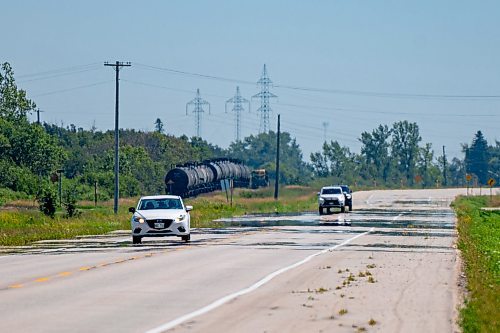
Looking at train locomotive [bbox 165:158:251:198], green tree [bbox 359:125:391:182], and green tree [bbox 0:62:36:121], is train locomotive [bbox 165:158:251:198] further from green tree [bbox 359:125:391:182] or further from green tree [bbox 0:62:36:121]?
green tree [bbox 359:125:391:182]

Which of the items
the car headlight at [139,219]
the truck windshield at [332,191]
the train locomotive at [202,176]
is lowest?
the car headlight at [139,219]

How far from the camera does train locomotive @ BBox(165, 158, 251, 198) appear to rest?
96438 mm

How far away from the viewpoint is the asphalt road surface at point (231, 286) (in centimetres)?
1530

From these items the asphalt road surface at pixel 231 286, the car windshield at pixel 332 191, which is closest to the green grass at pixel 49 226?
the asphalt road surface at pixel 231 286

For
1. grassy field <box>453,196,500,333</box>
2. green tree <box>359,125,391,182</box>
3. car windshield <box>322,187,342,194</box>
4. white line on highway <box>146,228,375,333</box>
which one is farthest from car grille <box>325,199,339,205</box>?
green tree <box>359,125,391,182</box>

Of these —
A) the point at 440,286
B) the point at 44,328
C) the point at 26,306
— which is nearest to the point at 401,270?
the point at 440,286

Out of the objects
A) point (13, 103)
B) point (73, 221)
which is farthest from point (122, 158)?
point (73, 221)

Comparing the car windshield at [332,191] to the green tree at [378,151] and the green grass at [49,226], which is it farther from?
the green tree at [378,151]

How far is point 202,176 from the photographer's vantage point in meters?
102

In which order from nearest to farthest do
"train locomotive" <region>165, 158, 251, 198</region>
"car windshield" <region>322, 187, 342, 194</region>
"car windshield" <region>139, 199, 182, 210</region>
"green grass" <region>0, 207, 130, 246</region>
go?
"car windshield" <region>139, 199, 182, 210</region>, "green grass" <region>0, 207, 130, 246</region>, "car windshield" <region>322, 187, 342, 194</region>, "train locomotive" <region>165, 158, 251, 198</region>

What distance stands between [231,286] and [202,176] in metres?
81.0

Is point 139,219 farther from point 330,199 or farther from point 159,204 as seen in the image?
point 330,199

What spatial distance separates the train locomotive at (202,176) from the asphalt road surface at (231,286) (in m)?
58.4

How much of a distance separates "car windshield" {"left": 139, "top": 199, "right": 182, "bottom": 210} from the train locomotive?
2246 inches
